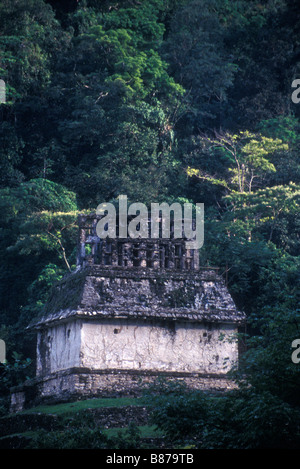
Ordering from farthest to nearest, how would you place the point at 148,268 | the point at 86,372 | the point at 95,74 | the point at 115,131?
the point at 95,74
the point at 115,131
the point at 148,268
the point at 86,372

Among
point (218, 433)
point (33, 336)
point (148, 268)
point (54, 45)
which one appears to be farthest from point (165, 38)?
point (218, 433)

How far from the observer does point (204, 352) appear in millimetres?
24984

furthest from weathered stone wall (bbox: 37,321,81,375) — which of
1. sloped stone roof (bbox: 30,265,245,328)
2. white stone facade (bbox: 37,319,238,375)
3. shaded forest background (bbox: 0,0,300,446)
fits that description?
shaded forest background (bbox: 0,0,300,446)

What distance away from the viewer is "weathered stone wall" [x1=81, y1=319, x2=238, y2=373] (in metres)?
24.2

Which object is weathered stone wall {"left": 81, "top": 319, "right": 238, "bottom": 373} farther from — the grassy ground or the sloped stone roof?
the grassy ground

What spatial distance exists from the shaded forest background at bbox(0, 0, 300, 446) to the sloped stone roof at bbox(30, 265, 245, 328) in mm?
9527

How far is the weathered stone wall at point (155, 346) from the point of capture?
2419 centimetres

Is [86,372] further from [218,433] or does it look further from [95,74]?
[95,74]

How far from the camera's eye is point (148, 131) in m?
49.4

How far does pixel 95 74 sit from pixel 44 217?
15.9m

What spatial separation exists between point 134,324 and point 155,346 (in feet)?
2.81

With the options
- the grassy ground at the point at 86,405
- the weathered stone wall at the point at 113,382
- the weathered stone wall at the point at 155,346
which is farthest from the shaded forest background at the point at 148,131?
the grassy ground at the point at 86,405
